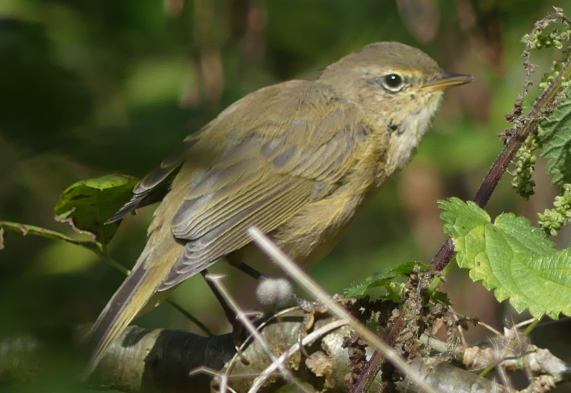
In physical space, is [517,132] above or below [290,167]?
above

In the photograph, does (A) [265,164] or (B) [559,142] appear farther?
(A) [265,164]

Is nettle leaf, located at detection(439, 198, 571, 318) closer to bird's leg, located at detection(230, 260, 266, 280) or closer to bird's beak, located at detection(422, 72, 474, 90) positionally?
bird's leg, located at detection(230, 260, 266, 280)

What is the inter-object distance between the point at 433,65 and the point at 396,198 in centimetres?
240

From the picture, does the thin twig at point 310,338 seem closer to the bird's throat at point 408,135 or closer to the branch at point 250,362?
the branch at point 250,362

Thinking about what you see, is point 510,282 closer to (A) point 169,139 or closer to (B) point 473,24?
(A) point 169,139

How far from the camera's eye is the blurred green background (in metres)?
1.84

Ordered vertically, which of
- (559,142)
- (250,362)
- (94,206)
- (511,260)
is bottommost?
(250,362)

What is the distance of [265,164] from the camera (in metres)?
3.92

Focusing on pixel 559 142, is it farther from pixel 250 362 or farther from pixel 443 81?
pixel 443 81

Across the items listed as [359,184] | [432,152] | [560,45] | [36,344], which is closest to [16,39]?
[36,344]

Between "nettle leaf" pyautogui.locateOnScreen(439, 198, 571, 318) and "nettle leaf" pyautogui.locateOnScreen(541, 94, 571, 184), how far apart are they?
0.68 feet

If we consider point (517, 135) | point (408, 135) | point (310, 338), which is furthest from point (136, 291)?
point (408, 135)

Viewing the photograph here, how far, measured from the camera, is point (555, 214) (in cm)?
235

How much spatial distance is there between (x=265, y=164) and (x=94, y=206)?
1048 mm
